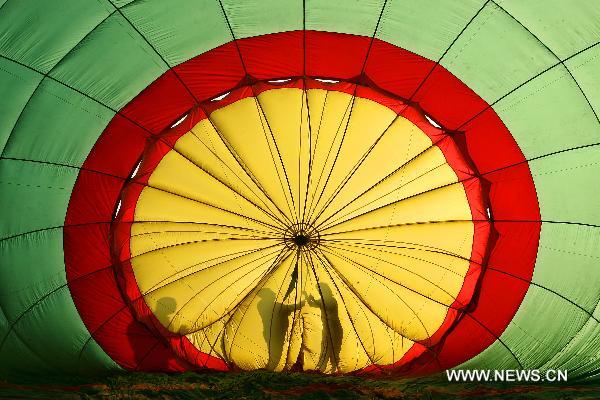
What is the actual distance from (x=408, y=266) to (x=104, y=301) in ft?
6.16

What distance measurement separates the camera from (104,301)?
3883mm

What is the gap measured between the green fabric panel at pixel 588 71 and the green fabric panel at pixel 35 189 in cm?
300

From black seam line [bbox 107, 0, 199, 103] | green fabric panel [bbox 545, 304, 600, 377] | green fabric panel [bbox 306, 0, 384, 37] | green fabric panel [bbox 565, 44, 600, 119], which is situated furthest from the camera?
green fabric panel [bbox 545, 304, 600, 377]

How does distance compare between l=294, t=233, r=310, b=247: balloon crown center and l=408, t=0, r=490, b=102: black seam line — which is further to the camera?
l=294, t=233, r=310, b=247: balloon crown center

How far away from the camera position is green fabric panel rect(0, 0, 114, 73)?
3547 millimetres

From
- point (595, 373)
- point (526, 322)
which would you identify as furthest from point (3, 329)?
point (595, 373)

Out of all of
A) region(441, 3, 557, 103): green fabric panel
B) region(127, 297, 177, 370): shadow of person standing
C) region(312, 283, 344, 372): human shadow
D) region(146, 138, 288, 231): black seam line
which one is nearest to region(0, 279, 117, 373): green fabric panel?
region(127, 297, 177, 370): shadow of person standing

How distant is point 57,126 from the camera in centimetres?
371

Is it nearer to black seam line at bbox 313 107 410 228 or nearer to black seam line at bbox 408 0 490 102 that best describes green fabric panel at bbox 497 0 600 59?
black seam line at bbox 408 0 490 102

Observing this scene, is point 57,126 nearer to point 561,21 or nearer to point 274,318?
point 274,318

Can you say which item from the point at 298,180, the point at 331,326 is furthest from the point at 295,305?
the point at 298,180

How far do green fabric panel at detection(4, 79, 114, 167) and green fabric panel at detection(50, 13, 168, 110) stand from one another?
0.25ft

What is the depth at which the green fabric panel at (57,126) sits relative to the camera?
3.68m

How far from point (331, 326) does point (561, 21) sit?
87.2 inches
